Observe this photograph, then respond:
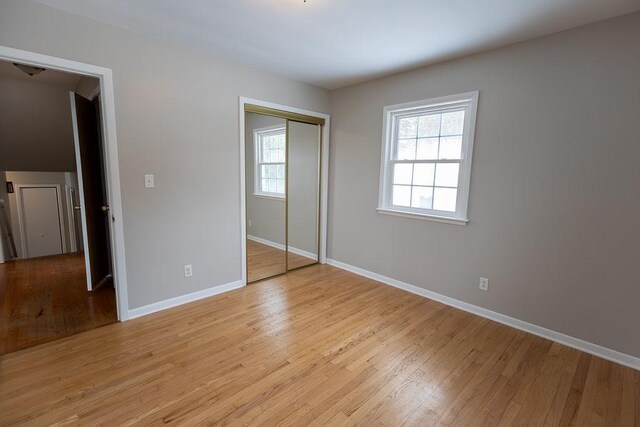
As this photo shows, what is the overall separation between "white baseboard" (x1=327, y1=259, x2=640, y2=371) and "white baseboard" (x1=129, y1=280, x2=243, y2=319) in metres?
1.80

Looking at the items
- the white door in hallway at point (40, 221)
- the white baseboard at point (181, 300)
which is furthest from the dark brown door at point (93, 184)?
the white door in hallway at point (40, 221)

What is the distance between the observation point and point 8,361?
195 centimetres

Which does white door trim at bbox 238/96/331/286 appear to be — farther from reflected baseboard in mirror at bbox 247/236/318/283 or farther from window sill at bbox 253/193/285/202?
window sill at bbox 253/193/285/202

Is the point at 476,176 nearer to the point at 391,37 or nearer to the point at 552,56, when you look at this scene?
the point at 552,56

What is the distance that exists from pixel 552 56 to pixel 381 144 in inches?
65.9

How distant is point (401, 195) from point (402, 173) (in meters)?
0.26

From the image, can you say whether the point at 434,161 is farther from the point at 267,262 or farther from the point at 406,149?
the point at 267,262

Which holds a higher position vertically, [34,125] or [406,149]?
[34,125]

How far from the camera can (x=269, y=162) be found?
450 cm

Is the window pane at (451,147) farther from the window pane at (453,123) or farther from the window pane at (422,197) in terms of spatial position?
the window pane at (422,197)

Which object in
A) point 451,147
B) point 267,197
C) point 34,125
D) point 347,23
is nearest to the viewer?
point 347,23

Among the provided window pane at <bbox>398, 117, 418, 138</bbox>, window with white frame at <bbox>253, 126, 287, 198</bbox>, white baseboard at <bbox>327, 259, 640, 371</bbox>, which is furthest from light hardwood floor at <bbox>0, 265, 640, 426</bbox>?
window with white frame at <bbox>253, 126, 287, 198</bbox>

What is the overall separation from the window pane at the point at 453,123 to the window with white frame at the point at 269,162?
219 centimetres

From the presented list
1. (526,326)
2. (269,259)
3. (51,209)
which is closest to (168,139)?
(269,259)
